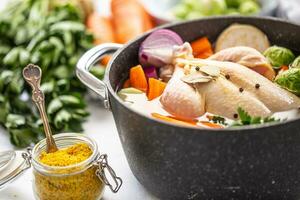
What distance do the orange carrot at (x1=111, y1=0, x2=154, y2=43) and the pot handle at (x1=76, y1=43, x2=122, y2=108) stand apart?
0.57m

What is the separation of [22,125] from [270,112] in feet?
2.39

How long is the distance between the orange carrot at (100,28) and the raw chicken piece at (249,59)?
0.68 metres

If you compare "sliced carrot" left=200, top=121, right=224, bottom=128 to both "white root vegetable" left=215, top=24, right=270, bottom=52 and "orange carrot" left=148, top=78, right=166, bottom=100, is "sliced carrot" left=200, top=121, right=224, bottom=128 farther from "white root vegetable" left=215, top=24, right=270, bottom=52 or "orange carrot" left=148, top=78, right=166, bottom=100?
"white root vegetable" left=215, top=24, right=270, bottom=52

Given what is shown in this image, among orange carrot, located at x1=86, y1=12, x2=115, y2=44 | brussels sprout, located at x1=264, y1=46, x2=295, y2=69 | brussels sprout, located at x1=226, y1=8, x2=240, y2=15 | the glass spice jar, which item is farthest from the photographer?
brussels sprout, located at x1=226, y1=8, x2=240, y2=15

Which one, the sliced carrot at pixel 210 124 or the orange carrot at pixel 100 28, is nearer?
the sliced carrot at pixel 210 124

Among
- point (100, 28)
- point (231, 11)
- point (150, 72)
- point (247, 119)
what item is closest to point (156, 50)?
point (150, 72)

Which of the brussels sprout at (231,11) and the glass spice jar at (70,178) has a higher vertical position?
the glass spice jar at (70,178)

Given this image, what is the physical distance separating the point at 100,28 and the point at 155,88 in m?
0.75

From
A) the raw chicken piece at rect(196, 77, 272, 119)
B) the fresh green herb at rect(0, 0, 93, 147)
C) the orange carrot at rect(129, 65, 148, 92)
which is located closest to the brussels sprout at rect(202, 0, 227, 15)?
the fresh green herb at rect(0, 0, 93, 147)

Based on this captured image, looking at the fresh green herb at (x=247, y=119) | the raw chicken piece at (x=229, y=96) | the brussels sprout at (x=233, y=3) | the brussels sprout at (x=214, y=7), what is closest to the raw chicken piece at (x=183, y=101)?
the raw chicken piece at (x=229, y=96)

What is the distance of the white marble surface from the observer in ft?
4.98

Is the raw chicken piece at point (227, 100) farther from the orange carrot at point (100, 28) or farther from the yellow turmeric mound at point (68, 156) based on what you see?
the orange carrot at point (100, 28)

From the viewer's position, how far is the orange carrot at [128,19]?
2.21 metres

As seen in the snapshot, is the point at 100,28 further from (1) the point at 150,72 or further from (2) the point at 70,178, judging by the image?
(2) the point at 70,178
